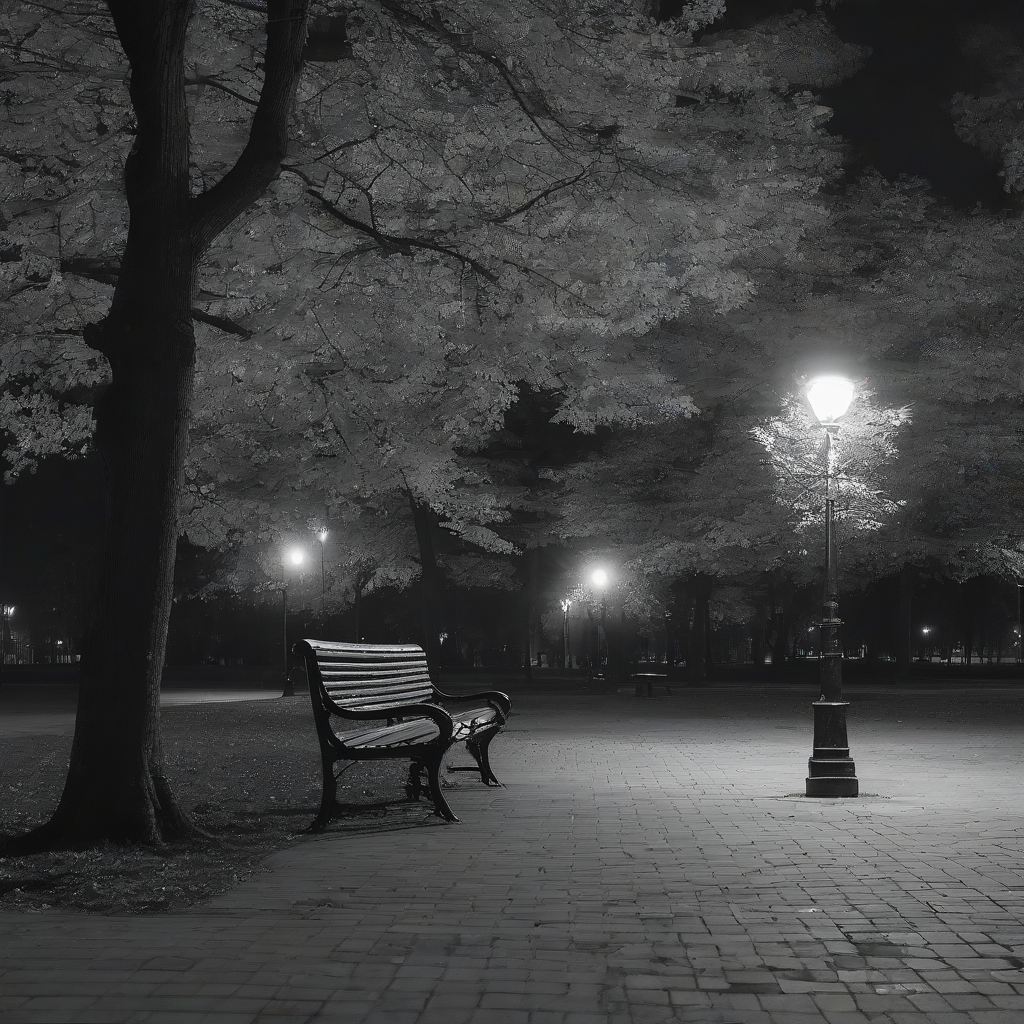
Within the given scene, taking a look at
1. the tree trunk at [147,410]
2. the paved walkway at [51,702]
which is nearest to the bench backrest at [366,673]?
the tree trunk at [147,410]

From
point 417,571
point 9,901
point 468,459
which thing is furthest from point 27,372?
point 417,571

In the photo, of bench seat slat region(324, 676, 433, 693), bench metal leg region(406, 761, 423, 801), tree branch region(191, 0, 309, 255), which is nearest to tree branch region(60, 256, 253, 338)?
tree branch region(191, 0, 309, 255)

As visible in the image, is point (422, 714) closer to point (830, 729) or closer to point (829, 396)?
point (830, 729)

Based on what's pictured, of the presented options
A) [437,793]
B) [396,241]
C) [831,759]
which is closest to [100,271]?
[396,241]

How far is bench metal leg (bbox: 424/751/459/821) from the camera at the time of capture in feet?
27.9

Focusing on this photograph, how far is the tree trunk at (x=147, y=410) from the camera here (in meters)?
7.50

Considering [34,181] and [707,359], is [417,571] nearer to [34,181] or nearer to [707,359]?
[707,359]

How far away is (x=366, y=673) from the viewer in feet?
32.3

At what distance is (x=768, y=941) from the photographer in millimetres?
4938

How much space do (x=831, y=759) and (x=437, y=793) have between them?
11.8 feet

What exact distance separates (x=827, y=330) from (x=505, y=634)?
43.5 m

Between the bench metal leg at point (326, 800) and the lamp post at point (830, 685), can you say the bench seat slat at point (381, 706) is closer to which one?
the bench metal leg at point (326, 800)

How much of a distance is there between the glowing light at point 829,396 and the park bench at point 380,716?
13.5ft

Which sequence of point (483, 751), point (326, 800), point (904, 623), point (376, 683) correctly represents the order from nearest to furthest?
point (326, 800)
point (376, 683)
point (483, 751)
point (904, 623)
